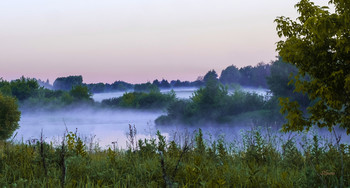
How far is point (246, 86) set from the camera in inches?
3036

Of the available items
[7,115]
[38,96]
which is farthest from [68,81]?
[7,115]

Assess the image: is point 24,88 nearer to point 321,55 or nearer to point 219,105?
point 219,105

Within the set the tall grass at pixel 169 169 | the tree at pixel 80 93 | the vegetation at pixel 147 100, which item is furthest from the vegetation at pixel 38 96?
the tall grass at pixel 169 169

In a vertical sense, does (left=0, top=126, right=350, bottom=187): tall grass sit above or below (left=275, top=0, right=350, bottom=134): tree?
below

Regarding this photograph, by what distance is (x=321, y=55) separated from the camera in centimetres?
793

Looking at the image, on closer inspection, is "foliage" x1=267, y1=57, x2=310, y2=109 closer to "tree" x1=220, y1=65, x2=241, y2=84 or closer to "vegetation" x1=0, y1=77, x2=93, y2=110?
"tree" x1=220, y1=65, x2=241, y2=84

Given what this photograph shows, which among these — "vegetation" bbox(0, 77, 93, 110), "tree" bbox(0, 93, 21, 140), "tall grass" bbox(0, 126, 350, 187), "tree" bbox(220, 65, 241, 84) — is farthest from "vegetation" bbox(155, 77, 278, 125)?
"tall grass" bbox(0, 126, 350, 187)

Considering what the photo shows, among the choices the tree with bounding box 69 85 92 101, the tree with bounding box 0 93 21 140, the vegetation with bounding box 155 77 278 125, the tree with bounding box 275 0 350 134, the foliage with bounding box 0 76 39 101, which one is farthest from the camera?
the tree with bounding box 69 85 92 101

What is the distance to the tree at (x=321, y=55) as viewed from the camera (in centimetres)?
733

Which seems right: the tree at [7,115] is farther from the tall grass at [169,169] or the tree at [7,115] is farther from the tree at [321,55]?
the tree at [321,55]

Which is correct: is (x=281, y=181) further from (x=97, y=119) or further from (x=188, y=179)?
(x=97, y=119)

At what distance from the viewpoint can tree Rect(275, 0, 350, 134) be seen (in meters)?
7.33

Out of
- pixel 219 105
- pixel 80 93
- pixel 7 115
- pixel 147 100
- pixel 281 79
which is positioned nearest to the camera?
pixel 7 115

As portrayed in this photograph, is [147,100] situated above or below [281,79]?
below
